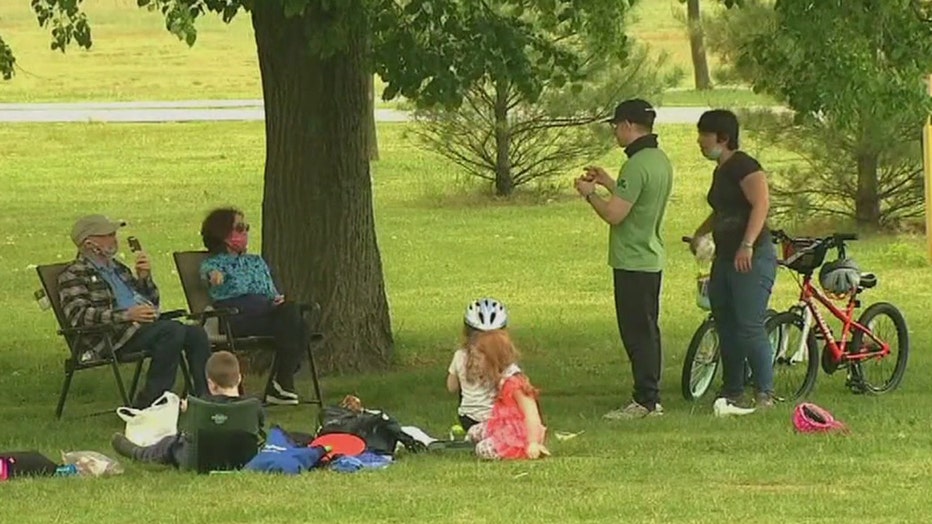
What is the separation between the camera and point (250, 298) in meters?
11.4

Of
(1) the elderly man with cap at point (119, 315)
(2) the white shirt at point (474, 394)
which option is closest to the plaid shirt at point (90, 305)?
(1) the elderly man with cap at point (119, 315)

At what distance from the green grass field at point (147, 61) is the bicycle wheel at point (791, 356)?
21359 millimetres

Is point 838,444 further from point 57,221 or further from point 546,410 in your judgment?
point 57,221

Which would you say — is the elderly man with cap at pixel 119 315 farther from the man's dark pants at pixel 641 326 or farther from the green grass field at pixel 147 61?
the green grass field at pixel 147 61

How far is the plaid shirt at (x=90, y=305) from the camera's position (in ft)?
35.4

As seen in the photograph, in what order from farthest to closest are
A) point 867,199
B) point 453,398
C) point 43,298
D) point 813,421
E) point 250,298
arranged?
point 867,199 < point 453,398 < point 43,298 < point 250,298 < point 813,421

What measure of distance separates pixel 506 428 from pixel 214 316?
2505 millimetres

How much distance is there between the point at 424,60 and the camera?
1266cm

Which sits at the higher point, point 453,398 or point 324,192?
point 324,192

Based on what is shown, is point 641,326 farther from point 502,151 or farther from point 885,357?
point 502,151

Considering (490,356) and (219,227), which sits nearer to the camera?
(490,356)

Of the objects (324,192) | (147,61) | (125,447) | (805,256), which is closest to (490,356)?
(125,447)

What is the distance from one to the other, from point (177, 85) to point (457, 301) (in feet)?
106

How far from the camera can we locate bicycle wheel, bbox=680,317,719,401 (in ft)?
36.4
